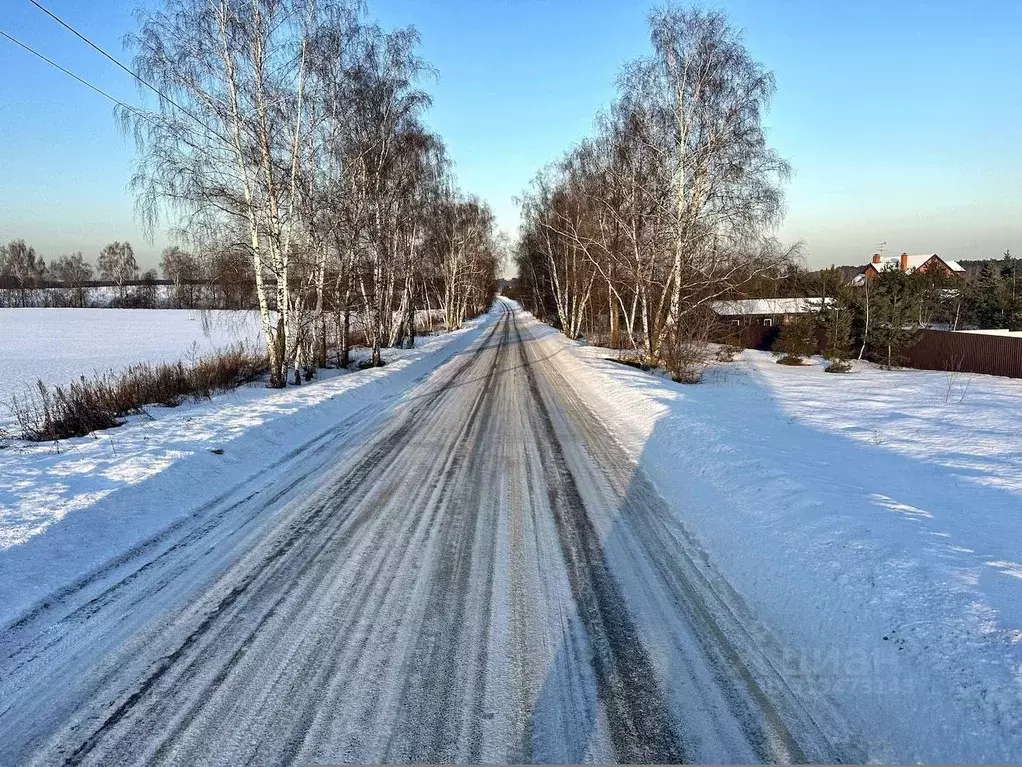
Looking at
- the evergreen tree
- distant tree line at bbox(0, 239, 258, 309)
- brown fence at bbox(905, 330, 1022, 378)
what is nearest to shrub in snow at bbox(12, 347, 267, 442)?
the evergreen tree

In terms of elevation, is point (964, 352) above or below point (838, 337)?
below

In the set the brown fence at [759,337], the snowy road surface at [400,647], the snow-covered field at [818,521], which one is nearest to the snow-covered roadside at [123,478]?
the snow-covered field at [818,521]

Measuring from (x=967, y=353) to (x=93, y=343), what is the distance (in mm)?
50323

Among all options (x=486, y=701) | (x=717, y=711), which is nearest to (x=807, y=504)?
(x=717, y=711)

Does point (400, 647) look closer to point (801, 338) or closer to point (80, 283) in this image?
point (801, 338)

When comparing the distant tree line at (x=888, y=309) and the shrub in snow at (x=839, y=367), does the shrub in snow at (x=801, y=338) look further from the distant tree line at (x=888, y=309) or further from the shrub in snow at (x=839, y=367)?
the shrub in snow at (x=839, y=367)

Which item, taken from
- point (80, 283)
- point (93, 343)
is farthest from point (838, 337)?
point (80, 283)

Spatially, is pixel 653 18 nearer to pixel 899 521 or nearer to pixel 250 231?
Result: pixel 250 231

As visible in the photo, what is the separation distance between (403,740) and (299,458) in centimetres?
561

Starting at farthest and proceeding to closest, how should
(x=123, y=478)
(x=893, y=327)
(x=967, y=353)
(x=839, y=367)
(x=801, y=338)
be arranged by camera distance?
(x=801, y=338) < (x=893, y=327) < (x=967, y=353) < (x=839, y=367) < (x=123, y=478)

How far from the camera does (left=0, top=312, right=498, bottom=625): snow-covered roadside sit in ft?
13.4

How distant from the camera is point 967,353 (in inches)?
875

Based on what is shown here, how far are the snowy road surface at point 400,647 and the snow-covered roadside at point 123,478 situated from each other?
0.34m

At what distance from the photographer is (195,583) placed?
3.89 m
